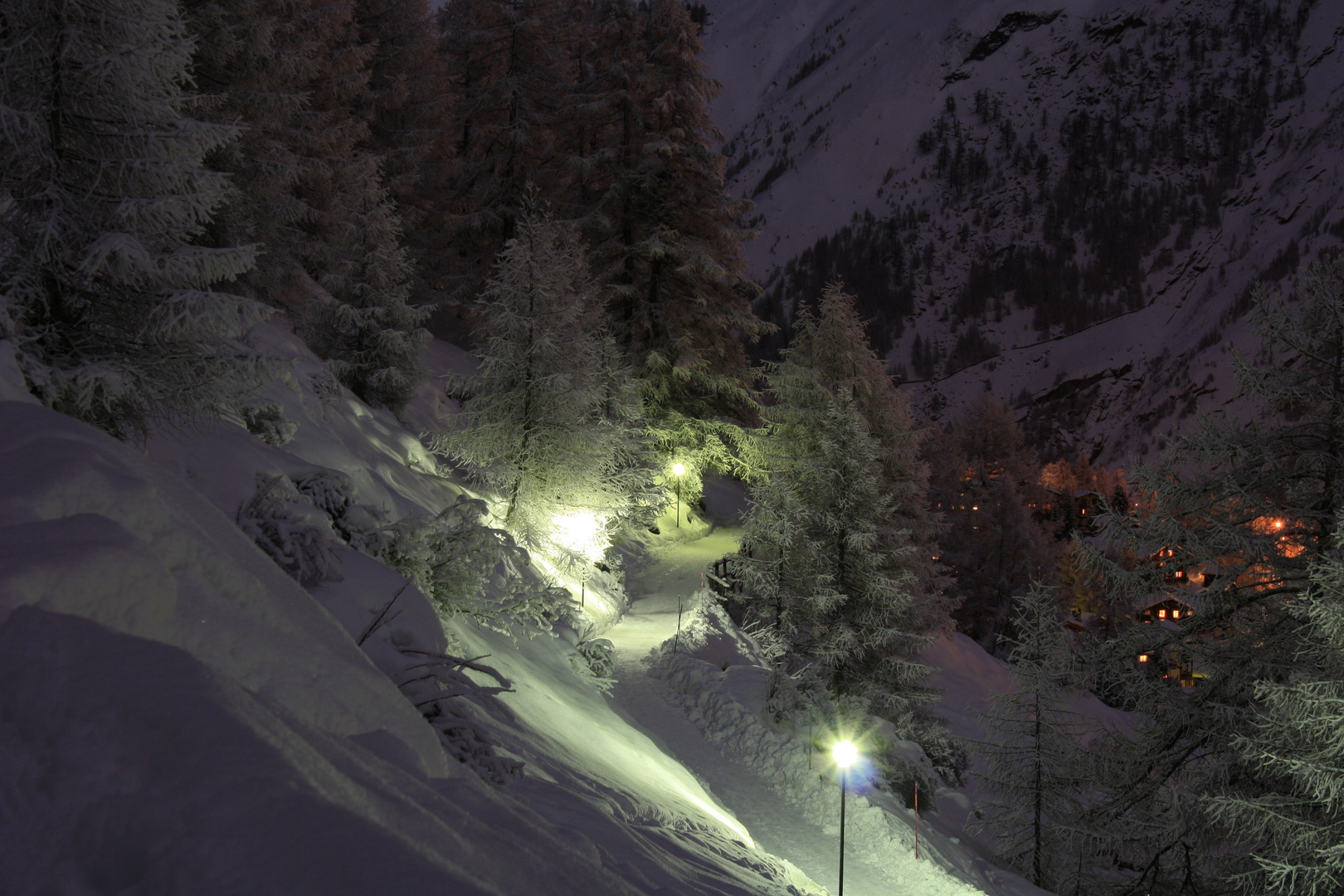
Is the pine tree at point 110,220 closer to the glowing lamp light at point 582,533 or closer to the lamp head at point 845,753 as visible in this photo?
the lamp head at point 845,753

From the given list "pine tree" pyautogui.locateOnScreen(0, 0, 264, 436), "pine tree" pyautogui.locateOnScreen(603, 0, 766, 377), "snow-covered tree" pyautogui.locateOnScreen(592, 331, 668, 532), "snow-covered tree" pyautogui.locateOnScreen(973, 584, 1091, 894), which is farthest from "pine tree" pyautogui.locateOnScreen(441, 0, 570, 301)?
"snow-covered tree" pyautogui.locateOnScreen(973, 584, 1091, 894)

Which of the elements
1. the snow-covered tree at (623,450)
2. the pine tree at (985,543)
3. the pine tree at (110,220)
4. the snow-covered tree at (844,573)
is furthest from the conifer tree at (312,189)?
the pine tree at (985,543)

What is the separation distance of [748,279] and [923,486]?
9236 millimetres

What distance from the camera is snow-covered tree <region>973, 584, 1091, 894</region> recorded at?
13.2m

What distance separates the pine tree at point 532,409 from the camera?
15.6 meters

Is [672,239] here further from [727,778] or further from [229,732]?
[229,732]

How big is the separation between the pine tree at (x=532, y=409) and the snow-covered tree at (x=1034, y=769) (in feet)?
32.1

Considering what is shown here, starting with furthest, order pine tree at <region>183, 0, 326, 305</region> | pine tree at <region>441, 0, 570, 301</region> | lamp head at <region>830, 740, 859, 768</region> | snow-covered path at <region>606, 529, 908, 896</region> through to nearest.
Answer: pine tree at <region>441, 0, 570, 301</region>
pine tree at <region>183, 0, 326, 305</region>
snow-covered path at <region>606, 529, 908, 896</region>
lamp head at <region>830, 740, 859, 768</region>

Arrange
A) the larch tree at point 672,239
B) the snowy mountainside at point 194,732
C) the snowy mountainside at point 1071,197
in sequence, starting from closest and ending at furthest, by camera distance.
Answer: the snowy mountainside at point 194,732, the larch tree at point 672,239, the snowy mountainside at point 1071,197

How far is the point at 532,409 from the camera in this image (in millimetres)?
15844

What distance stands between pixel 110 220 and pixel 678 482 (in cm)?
1795

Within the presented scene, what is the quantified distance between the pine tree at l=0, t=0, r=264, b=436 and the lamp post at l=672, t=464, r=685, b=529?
52.8 ft

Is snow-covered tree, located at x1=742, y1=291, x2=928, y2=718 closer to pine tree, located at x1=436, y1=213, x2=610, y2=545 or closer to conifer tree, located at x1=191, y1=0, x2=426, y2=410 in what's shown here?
pine tree, located at x1=436, y1=213, x2=610, y2=545

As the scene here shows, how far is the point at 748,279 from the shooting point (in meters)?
24.5
